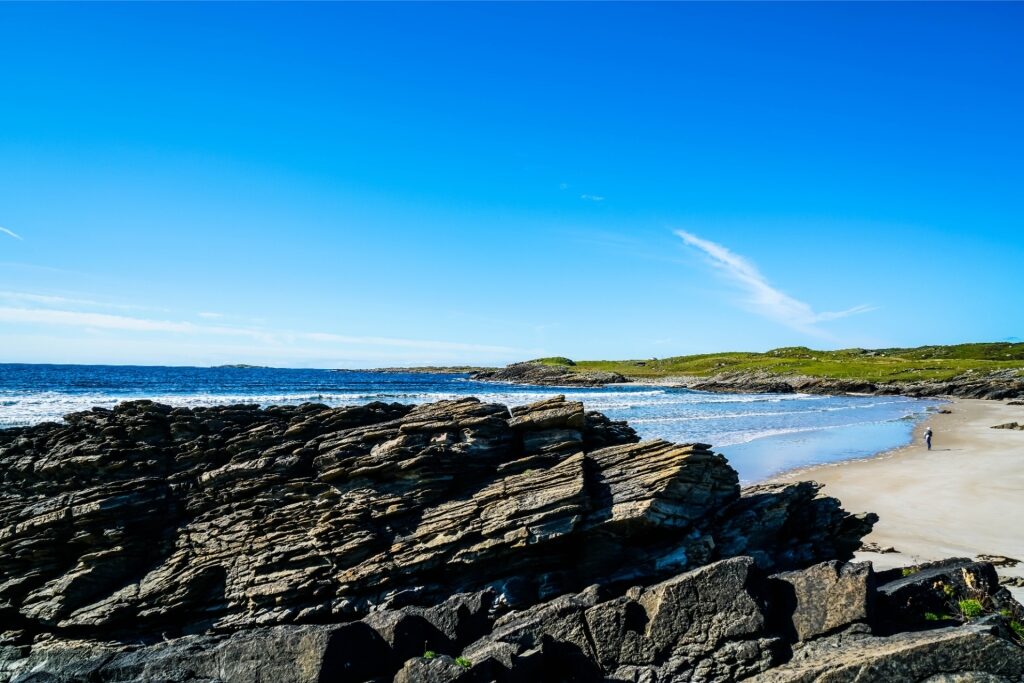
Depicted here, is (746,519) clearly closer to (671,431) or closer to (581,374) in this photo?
(671,431)

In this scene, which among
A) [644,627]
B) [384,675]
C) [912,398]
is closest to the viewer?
[384,675]

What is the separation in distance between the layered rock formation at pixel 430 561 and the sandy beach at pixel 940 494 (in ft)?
22.0

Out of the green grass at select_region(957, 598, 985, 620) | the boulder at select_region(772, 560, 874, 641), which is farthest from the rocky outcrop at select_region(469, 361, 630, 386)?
the boulder at select_region(772, 560, 874, 641)

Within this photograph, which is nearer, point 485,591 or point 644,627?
point 644,627

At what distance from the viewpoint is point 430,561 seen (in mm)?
15664

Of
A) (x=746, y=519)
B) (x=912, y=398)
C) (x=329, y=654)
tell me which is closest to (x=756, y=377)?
(x=912, y=398)

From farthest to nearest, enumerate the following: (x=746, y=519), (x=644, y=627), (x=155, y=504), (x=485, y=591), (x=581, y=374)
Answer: (x=581, y=374)
(x=155, y=504)
(x=746, y=519)
(x=485, y=591)
(x=644, y=627)

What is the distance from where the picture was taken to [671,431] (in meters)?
54.5

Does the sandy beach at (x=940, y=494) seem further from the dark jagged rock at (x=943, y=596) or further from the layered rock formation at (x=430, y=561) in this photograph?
the layered rock formation at (x=430, y=561)

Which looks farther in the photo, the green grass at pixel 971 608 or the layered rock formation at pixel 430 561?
the green grass at pixel 971 608

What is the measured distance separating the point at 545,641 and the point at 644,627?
2.25 meters

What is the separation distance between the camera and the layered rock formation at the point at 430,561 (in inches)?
466

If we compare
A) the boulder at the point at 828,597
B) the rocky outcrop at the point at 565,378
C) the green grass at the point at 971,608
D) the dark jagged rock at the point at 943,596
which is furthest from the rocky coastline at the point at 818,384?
the boulder at the point at 828,597

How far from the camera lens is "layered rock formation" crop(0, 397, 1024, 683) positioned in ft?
38.8
